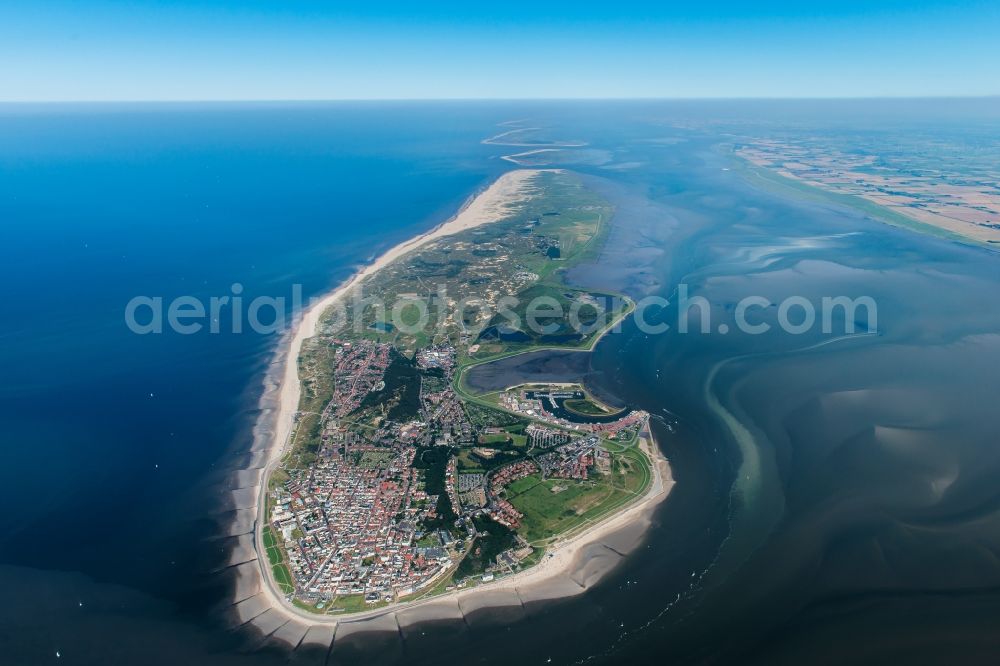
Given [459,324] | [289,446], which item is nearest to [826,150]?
[459,324]

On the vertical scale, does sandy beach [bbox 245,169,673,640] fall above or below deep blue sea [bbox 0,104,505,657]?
below

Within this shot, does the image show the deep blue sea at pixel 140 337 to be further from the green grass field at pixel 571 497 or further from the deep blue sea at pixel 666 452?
the green grass field at pixel 571 497

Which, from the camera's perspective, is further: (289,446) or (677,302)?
(677,302)

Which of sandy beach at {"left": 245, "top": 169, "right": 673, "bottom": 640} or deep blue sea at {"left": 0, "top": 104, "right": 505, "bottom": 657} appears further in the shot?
deep blue sea at {"left": 0, "top": 104, "right": 505, "bottom": 657}

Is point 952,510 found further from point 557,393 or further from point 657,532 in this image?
point 557,393

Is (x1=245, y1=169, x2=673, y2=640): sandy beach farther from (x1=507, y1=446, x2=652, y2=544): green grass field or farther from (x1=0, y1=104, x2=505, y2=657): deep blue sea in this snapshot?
(x1=0, y1=104, x2=505, y2=657): deep blue sea

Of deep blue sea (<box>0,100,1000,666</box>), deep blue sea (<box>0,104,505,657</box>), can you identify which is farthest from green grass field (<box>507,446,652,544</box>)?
deep blue sea (<box>0,104,505,657</box>)

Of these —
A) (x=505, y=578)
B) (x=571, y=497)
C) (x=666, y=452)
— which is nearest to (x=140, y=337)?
(x=505, y=578)

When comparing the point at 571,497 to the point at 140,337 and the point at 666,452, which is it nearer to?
the point at 666,452
